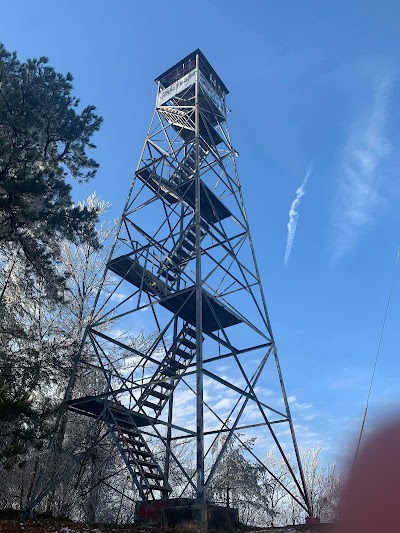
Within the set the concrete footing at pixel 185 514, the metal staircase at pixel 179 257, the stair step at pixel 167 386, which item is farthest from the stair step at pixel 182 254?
the concrete footing at pixel 185 514

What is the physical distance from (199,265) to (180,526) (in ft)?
18.8

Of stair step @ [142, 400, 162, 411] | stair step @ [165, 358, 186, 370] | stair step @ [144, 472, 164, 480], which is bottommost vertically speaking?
stair step @ [144, 472, 164, 480]

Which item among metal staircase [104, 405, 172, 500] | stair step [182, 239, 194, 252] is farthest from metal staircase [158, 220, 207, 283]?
metal staircase [104, 405, 172, 500]

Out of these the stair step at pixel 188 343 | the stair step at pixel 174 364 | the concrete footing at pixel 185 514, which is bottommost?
the concrete footing at pixel 185 514

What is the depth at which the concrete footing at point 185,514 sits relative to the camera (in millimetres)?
8219

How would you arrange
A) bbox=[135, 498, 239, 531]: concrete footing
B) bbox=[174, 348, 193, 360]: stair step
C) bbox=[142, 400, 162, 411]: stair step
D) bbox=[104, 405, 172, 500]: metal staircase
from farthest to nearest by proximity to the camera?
bbox=[174, 348, 193, 360]: stair step, bbox=[142, 400, 162, 411]: stair step, bbox=[104, 405, 172, 500]: metal staircase, bbox=[135, 498, 239, 531]: concrete footing

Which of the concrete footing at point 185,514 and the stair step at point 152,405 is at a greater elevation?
the stair step at point 152,405

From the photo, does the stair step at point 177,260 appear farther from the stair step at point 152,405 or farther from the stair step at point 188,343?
the stair step at point 152,405

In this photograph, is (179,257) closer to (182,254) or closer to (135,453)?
(182,254)

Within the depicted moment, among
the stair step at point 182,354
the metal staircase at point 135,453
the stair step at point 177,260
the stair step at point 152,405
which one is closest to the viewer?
the metal staircase at point 135,453

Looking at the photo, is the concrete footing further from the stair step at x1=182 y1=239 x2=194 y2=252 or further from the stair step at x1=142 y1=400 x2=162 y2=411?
the stair step at x1=182 y1=239 x2=194 y2=252

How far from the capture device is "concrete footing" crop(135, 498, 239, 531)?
8219 millimetres

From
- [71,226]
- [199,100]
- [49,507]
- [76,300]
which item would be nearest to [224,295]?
[71,226]

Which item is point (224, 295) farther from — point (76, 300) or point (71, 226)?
point (76, 300)
